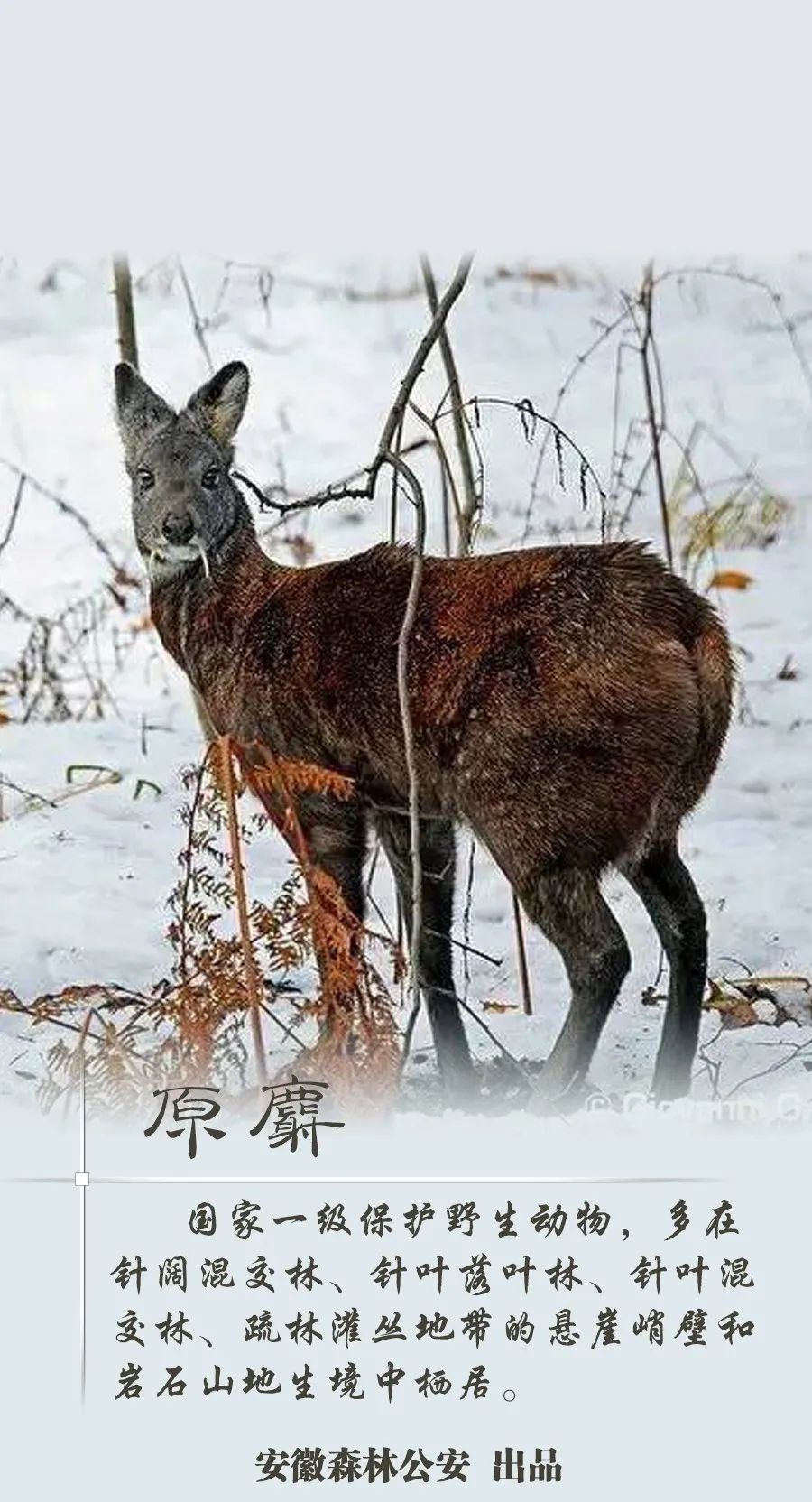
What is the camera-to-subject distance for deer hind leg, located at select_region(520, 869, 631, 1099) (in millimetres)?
5930

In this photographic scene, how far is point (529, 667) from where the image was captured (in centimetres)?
591

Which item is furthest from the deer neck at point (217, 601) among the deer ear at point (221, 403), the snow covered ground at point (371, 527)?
the snow covered ground at point (371, 527)

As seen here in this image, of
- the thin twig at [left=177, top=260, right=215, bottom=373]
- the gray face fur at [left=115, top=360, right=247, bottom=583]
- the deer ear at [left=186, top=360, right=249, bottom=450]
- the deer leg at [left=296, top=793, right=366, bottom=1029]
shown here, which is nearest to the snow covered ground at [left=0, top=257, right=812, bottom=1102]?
the thin twig at [left=177, top=260, right=215, bottom=373]

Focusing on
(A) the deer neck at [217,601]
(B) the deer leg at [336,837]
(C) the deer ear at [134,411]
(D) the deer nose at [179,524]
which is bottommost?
(B) the deer leg at [336,837]

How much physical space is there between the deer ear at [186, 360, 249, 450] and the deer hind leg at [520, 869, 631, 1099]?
66.6 inches

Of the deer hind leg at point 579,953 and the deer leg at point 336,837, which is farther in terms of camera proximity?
the deer leg at point 336,837

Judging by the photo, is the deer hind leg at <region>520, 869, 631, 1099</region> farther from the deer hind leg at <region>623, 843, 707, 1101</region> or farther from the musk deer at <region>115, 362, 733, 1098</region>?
the deer hind leg at <region>623, 843, 707, 1101</region>

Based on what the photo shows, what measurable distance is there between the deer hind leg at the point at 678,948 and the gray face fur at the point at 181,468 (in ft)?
4.87

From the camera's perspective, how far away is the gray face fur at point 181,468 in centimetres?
653

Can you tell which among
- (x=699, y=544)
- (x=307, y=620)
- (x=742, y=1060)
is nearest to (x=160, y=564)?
(x=307, y=620)

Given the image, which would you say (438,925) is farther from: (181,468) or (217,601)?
(181,468)

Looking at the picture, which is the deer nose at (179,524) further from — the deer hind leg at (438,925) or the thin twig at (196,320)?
the thin twig at (196,320)

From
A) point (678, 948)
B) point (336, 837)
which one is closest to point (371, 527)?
point (336, 837)

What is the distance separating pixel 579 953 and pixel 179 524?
162 centimetres
